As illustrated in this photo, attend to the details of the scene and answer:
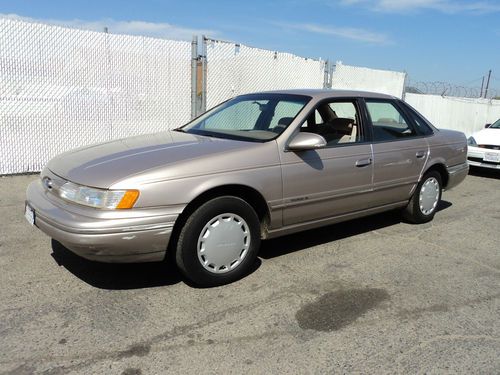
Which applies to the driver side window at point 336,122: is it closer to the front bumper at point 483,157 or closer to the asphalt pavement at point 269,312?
the asphalt pavement at point 269,312

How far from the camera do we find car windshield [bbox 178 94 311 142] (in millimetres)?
4215

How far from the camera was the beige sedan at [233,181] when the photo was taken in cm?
324

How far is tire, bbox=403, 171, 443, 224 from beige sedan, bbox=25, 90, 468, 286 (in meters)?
0.05

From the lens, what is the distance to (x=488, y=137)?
9.95m

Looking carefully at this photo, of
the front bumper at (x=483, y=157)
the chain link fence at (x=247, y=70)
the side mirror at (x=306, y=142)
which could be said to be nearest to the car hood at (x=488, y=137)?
the front bumper at (x=483, y=157)

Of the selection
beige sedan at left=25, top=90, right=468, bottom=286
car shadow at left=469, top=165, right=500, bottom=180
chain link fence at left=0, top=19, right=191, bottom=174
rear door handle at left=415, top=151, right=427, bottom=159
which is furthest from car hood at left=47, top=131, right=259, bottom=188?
car shadow at left=469, top=165, right=500, bottom=180

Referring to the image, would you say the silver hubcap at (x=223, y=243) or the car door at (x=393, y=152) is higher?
the car door at (x=393, y=152)

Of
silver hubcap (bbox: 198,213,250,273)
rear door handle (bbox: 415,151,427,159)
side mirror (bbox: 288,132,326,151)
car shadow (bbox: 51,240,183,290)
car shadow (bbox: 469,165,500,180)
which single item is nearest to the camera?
silver hubcap (bbox: 198,213,250,273)

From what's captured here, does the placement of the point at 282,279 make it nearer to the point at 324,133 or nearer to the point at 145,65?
the point at 324,133

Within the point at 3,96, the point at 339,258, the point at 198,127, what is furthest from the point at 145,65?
the point at 339,258

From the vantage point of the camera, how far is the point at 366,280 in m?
3.97

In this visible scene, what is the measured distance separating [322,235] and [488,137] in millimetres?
6642

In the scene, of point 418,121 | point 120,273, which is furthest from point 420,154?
point 120,273

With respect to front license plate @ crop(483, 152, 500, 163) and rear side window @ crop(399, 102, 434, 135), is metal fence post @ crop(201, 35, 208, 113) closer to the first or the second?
rear side window @ crop(399, 102, 434, 135)
